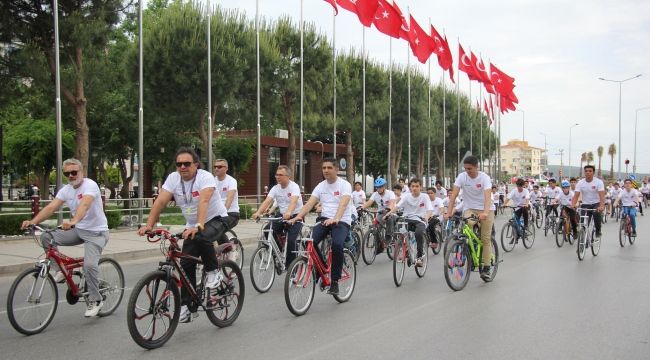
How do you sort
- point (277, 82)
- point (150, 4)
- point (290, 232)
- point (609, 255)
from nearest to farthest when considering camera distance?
point (290, 232), point (609, 255), point (277, 82), point (150, 4)

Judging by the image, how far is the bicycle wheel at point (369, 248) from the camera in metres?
12.6

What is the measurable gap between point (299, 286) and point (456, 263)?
2896 mm

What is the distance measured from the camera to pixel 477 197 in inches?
383

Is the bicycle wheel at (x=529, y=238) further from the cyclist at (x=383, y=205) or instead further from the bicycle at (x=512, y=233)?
the cyclist at (x=383, y=205)

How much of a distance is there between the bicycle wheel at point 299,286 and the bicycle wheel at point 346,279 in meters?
0.60

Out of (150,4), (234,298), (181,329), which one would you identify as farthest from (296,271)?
(150,4)

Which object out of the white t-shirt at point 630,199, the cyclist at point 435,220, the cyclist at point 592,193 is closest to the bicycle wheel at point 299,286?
the cyclist at point 435,220

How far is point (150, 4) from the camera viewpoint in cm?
4094

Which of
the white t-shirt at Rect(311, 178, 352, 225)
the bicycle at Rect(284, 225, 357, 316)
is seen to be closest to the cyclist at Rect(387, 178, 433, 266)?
the white t-shirt at Rect(311, 178, 352, 225)

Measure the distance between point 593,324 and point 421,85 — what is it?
4485cm

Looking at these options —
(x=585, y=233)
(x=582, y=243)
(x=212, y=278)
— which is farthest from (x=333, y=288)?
(x=585, y=233)

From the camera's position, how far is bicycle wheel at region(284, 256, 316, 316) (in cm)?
712

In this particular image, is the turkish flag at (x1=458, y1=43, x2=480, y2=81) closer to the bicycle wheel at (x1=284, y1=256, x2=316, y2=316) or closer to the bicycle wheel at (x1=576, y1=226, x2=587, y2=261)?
the bicycle wheel at (x1=576, y1=226, x2=587, y2=261)

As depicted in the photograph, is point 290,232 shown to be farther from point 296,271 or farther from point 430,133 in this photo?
point 430,133
